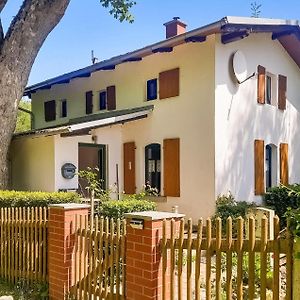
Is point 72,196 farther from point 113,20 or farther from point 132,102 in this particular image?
point 113,20

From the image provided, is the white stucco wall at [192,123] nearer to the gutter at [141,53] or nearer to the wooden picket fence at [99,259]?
the gutter at [141,53]

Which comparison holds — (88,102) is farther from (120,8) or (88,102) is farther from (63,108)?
(120,8)

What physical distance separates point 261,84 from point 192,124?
10.5 ft

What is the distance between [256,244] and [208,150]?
856 centimetres

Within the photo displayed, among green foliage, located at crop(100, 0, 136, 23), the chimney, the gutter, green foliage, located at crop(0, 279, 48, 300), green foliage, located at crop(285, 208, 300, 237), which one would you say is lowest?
green foliage, located at crop(0, 279, 48, 300)

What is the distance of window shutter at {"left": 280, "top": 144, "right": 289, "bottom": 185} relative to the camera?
1444cm

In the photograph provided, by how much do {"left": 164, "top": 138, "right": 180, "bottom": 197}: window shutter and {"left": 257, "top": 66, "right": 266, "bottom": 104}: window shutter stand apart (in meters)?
3.43

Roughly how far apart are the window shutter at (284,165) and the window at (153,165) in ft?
15.4

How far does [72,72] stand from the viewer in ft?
53.0

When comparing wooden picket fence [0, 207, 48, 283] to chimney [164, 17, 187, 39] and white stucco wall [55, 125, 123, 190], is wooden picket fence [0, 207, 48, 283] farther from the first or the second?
chimney [164, 17, 187, 39]

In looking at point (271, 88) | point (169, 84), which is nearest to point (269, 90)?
point (271, 88)

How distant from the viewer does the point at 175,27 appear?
14656mm

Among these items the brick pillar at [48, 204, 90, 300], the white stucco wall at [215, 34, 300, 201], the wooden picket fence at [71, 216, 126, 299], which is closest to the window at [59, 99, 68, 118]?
the white stucco wall at [215, 34, 300, 201]

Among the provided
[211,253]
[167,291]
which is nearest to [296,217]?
[211,253]
